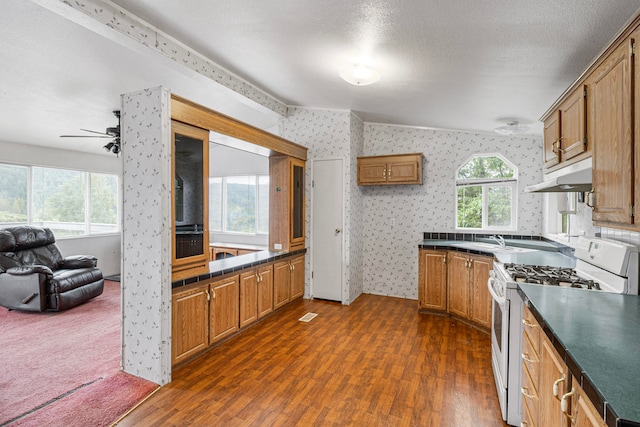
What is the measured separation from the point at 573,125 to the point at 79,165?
7222 mm

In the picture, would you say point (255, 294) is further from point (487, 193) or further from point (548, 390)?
point (487, 193)

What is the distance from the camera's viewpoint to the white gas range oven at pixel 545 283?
1.76 meters

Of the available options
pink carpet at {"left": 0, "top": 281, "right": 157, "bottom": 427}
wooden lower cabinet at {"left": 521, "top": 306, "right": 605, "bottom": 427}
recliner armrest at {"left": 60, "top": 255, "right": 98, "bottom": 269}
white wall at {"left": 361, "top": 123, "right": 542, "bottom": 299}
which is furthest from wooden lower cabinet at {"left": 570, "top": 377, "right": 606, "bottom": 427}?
recliner armrest at {"left": 60, "top": 255, "right": 98, "bottom": 269}

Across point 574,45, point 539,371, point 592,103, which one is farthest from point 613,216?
point 574,45

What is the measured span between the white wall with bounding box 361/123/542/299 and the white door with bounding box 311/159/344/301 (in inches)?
26.2

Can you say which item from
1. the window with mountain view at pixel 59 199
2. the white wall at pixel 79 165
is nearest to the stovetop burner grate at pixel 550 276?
the white wall at pixel 79 165

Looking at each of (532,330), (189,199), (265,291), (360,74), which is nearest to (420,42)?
(360,74)

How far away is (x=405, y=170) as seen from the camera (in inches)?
182

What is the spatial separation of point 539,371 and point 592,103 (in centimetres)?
139

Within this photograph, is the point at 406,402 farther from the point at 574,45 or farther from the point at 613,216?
the point at 574,45

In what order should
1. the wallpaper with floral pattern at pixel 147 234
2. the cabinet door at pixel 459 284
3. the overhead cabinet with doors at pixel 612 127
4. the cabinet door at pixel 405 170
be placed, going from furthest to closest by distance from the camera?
the cabinet door at pixel 405 170, the cabinet door at pixel 459 284, the wallpaper with floral pattern at pixel 147 234, the overhead cabinet with doors at pixel 612 127

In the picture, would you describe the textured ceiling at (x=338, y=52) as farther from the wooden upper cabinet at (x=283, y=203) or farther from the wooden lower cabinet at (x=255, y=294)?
the wooden lower cabinet at (x=255, y=294)

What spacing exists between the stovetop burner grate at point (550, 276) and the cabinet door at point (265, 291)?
2435mm

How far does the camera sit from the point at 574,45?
77.4 inches
